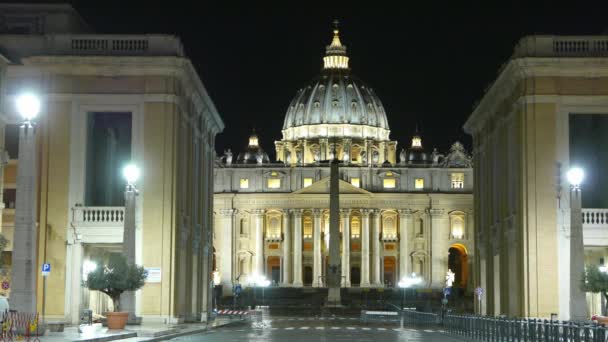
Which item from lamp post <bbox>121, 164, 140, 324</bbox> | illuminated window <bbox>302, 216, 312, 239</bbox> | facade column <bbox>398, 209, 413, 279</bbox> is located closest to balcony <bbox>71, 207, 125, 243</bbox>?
lamp post <bbox>121, 164, 140, 324</bbox>

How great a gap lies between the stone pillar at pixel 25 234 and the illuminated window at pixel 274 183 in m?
157

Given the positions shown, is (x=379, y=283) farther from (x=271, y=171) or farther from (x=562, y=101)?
(x=562, y=101)

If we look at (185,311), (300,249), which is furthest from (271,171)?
(185,311)

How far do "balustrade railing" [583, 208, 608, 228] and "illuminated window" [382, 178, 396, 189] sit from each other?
13163cm

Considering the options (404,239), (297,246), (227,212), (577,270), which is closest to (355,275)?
(297,246)

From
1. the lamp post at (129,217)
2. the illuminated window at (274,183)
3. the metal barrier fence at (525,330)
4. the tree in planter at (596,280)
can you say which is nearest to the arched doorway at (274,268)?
the illuminated window at (274,183)

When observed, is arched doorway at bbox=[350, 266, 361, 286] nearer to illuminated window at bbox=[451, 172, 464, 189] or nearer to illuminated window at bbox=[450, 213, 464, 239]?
illuminated window at bbox=[450, 213, 464, 239]

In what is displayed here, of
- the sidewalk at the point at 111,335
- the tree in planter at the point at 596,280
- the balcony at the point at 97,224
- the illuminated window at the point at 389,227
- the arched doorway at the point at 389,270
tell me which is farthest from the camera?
the arched doorway at the point at 389,270

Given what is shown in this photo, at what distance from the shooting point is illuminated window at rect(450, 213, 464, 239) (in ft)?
608

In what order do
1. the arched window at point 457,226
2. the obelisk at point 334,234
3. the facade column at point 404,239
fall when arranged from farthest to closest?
the facade column at point 404,239 → the arched window at point 457,226 → the obelisk at point 334,234

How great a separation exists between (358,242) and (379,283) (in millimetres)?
7959

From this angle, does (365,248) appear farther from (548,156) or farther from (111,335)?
(111,335)

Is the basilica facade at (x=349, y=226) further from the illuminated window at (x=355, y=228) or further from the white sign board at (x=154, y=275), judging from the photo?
the white sign board at (x=154, y=275)

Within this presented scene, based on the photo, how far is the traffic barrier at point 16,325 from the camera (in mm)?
35250
